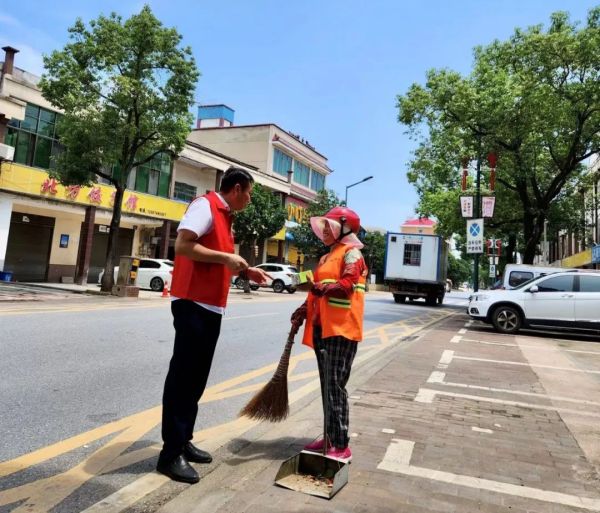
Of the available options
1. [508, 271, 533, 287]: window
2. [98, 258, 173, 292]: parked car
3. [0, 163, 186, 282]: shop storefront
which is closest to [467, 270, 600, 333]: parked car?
[508, 271, 533, 287]: window

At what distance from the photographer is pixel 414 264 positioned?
85.0 feet

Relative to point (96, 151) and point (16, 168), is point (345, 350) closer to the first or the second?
point (96, 151)

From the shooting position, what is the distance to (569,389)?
659cm

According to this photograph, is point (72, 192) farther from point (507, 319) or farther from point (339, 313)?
point (339, 313)

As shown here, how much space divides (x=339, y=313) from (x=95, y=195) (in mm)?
23796

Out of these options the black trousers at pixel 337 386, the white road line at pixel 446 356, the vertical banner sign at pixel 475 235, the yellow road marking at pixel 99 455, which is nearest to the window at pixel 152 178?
the vertical banner sign at pixel 475 235

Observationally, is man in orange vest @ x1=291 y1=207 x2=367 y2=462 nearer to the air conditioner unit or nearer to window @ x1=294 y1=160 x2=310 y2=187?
the air conditioner unit

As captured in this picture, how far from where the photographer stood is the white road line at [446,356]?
8312 millimetres

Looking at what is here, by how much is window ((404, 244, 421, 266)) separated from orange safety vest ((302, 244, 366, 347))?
75.7 feet

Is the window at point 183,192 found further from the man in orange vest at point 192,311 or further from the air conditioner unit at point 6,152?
the man in orange vest at point 192,311

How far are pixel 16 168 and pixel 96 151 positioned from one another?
535 centimetres

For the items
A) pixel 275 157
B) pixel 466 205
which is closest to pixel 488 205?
pixel 466 205

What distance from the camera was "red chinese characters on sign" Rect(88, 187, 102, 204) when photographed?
2436 cm

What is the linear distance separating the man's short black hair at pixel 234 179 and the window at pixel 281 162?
39.9 meters
